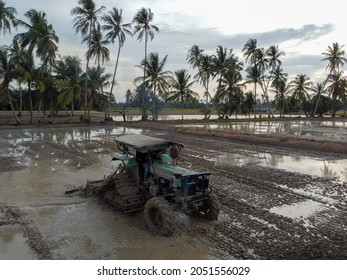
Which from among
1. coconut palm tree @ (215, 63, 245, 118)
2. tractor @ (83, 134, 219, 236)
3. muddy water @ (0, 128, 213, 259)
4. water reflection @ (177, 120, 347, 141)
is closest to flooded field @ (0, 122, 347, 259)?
muddy water @ (0, 128, 213, 259)

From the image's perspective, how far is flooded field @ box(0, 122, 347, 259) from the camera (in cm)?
495

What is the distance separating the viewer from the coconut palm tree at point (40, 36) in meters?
30.6

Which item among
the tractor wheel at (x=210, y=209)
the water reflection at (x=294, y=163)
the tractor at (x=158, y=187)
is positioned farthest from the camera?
the water reflection at (x=294, y=163)

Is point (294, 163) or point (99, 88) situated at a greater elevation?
point (99, 88)

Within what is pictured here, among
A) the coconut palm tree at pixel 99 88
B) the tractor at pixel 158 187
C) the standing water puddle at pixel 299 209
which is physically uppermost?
the coconut palm tree at pixel 99 88

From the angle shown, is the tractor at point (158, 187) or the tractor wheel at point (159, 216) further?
the tractor at point (158, 187)

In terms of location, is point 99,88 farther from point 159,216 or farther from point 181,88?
point 159,216

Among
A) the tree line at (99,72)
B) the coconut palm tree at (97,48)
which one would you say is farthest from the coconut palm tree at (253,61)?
the coconut palm tree at (97,48)

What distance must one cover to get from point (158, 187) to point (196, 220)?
1054 millimetres

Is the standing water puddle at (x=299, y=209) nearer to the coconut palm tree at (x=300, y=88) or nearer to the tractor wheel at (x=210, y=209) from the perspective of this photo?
the tractor wheel at (x=210, y=209)

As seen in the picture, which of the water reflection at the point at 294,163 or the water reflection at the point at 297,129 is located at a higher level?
the water reflection at the point at 297,129

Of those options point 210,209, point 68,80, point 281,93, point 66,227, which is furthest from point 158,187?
point 281,93

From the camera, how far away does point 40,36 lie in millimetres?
30781

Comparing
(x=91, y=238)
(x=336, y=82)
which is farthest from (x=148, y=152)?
(x=336, y=82)
